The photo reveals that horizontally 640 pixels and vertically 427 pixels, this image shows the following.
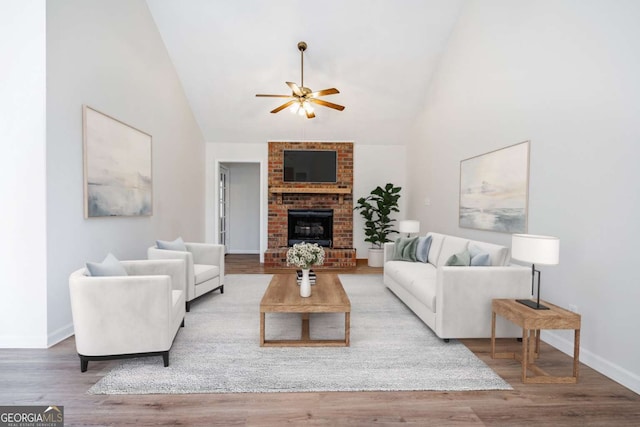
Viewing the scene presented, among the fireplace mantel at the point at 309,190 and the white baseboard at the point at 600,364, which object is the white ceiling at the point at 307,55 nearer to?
the fireplace mantel at the point at 309,190

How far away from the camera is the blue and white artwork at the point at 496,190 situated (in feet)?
11.0

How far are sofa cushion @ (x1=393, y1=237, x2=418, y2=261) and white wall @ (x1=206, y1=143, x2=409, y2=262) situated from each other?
95.2 inches

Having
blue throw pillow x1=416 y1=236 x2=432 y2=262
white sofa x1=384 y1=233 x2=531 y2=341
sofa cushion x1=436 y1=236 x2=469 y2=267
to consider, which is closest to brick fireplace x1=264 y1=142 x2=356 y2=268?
blue throw pillow x1=416 y1=236 x2=432 y2=262

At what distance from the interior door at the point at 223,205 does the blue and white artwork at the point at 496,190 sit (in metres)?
5.17

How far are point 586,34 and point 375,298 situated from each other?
3.39 metres

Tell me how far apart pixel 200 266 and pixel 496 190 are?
3821 millimetres

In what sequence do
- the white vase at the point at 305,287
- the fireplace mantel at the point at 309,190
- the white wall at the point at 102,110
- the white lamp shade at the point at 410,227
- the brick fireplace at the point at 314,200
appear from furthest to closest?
the brick fireplace at the point at 314,200, the fireplace mantel at the point at 309,190, the white lamp shade at the point at 410,227, the white vase at the point at 305,287, the white wall at the point at 102,110

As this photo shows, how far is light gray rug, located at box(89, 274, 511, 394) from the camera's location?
2.22 meters

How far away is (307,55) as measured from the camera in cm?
518

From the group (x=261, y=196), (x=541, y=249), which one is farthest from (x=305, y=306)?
(x=261, y=196)

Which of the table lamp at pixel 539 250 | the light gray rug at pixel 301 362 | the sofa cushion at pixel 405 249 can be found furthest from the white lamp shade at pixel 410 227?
the table lamp at pixel 539 250

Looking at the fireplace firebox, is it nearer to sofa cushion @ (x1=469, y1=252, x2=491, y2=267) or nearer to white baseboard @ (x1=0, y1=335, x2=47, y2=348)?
sofa cushion @ (x1=469, y1=252, x2=491, y2=267)

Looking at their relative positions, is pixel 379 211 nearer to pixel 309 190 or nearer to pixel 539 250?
pixel 309 190

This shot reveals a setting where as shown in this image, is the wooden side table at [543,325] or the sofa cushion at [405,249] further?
the sofa cushion at [405,249]
